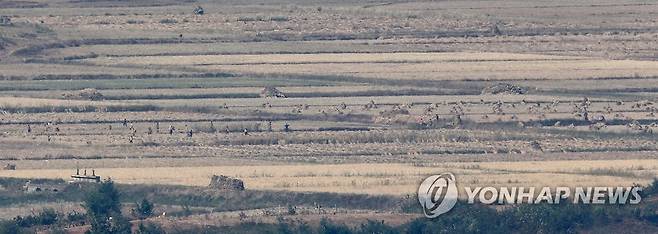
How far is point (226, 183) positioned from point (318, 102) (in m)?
21.0

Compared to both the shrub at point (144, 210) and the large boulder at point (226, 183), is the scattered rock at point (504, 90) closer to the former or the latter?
the large boulder at point (226, 183)

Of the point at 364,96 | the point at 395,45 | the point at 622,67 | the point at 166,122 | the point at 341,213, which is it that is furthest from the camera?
the point at 395,45

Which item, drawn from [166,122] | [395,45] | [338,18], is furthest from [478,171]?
[338,18]

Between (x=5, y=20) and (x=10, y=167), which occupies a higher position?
(x=10, y=167)

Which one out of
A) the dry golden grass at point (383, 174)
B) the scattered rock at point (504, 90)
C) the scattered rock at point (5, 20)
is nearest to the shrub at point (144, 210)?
the dry golden grass at point (383, 174)

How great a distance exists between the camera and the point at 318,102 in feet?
313

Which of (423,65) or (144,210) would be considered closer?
(144,210)

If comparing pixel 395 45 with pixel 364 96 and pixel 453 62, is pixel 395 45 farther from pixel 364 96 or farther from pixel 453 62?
pixel 364 96

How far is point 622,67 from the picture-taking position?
104 m

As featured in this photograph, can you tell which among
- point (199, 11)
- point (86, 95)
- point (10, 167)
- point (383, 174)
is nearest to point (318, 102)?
point (86, 95)

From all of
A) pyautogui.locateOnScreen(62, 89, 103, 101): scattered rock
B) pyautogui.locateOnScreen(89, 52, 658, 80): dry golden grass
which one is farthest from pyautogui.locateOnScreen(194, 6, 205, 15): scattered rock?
pyautogui.locateOnScreen(62, 89, 103, 101): scattered rock

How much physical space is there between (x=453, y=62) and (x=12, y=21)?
25.9 m

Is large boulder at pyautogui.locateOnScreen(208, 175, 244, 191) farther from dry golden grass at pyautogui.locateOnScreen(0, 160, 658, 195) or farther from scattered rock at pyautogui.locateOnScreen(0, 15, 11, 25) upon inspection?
scattered rock at pyautogui.locateOnScreen(0, 15, 11, 25)

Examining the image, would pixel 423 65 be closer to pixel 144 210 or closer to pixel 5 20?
pixel 5 20
